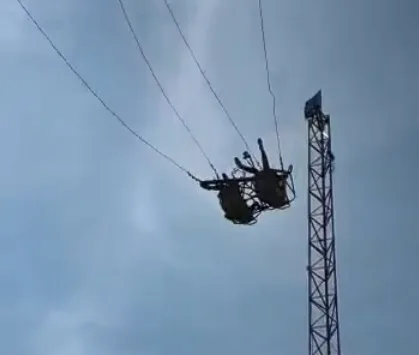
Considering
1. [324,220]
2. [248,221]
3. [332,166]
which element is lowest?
[248,221]

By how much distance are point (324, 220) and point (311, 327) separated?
22.2 ft

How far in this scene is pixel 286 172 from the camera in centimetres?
3288

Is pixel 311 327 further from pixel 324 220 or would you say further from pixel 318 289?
pixel 324 220

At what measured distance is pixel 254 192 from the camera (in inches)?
1286

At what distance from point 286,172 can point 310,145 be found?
2589 cm

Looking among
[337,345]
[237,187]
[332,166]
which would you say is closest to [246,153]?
[237,187]

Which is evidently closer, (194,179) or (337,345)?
(194,179)

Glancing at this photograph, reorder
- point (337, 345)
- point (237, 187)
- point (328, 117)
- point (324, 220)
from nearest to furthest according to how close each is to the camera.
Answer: point (237, 187) < point (337, 345) < point (324, 220) < point (328, 117)

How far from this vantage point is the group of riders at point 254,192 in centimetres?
3241

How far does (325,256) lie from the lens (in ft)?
177

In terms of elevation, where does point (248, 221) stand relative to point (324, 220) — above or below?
below

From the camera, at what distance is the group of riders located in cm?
3241

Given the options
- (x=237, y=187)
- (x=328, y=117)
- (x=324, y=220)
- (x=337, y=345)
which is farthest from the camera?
(x=328, y=117)

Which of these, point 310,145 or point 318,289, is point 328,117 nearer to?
point 310,145
